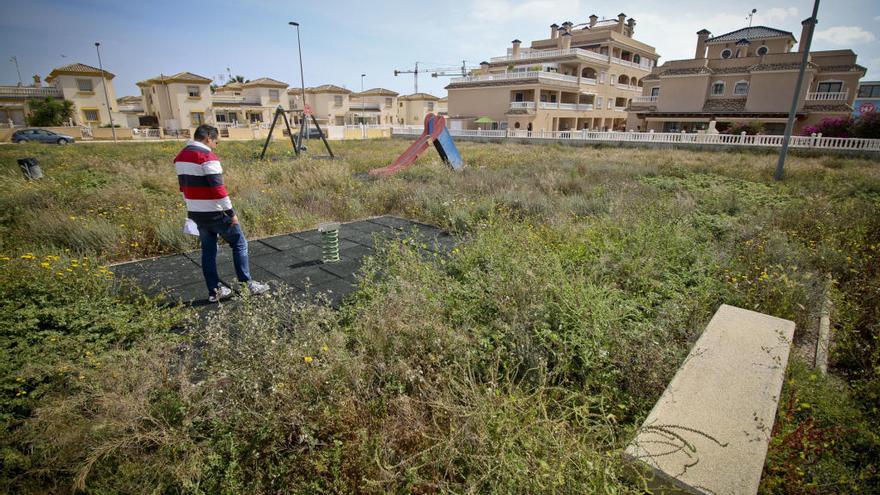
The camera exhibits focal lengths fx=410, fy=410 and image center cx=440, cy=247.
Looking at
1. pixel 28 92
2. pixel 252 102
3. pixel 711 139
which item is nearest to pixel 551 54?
pixel 711 139

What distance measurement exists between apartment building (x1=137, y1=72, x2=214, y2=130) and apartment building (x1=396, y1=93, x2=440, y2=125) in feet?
87.7

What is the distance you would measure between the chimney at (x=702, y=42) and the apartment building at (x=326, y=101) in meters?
40.2

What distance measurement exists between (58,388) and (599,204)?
320 inches

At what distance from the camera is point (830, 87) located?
91.6 feet

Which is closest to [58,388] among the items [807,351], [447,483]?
[447,483]

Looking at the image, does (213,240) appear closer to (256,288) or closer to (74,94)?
(256,288)

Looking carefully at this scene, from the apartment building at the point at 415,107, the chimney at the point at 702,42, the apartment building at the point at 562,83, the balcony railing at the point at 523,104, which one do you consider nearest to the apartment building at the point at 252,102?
the apartment building at the point at 415,107

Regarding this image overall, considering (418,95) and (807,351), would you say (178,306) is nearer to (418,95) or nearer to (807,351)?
(807,351)

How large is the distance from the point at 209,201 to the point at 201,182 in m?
0.20

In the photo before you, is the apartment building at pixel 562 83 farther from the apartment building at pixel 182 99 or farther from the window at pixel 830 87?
the apartment building at pixel 182 99

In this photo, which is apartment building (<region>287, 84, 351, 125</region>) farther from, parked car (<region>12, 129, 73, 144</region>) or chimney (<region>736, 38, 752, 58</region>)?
chimney (<region>736, 38, 752, 58</region>)

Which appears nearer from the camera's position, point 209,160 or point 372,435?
point 372,435

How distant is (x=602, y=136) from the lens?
80.9 ft

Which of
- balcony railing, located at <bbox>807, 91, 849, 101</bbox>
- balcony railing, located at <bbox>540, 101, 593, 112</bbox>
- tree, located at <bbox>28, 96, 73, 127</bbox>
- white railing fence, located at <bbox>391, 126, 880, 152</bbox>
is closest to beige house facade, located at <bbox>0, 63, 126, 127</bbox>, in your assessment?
tree, located at <bbox>28, 96, 73, 127</bbox>
